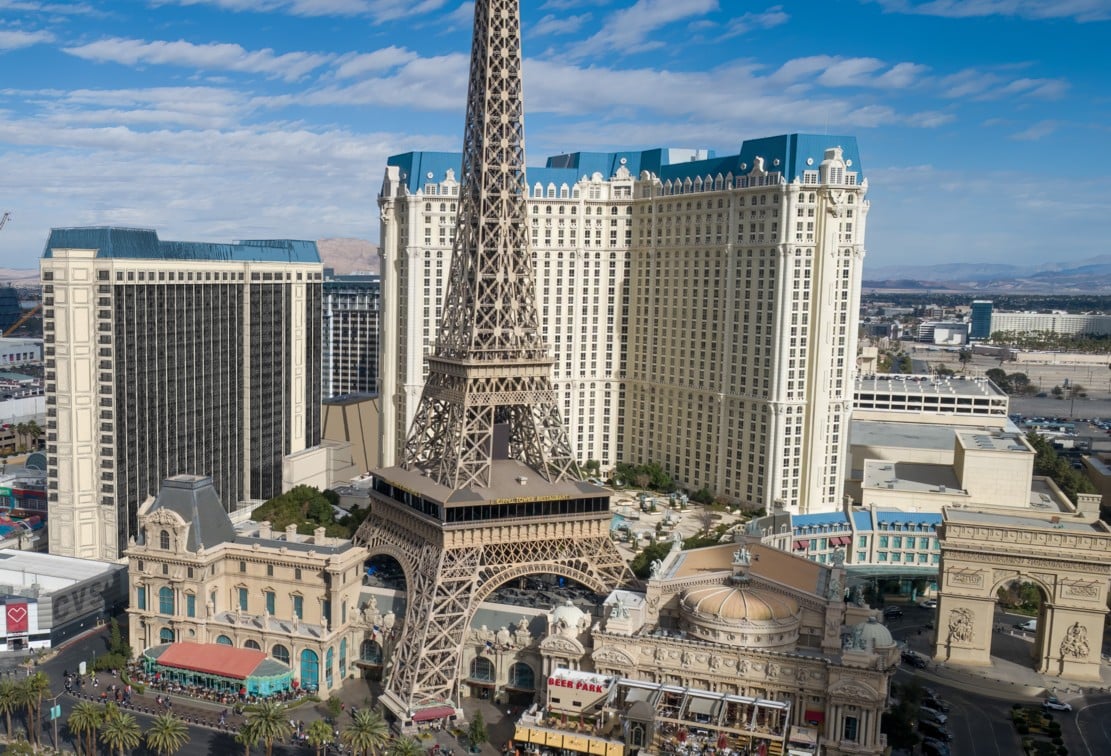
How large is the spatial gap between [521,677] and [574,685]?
42.8ft

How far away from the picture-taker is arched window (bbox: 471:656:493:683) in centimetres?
9706

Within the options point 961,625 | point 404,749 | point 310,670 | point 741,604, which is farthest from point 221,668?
point 961,625

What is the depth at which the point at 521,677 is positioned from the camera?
95938 millimetres

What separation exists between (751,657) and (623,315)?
10083 cm

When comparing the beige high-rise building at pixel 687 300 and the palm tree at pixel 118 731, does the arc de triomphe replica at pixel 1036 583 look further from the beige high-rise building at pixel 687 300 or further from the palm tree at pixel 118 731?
the palm tree at pixel 118 731

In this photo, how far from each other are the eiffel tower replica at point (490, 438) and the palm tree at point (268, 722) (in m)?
17.8

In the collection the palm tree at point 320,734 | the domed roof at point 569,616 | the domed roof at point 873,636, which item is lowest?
the palm tree at point 320,734

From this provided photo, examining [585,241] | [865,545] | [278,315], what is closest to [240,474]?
[278,315]

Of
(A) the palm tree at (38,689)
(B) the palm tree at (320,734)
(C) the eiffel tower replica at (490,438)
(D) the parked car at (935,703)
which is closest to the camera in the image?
(B) the palm tree at (320,734)

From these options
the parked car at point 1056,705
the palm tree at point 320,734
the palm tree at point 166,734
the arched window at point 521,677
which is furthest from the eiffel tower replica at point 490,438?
the parked car at point 1056,705

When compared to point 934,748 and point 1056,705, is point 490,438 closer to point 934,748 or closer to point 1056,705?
point 934,748

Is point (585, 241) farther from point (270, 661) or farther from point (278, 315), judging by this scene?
point (270, 661)

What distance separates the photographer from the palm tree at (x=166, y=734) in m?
77.4

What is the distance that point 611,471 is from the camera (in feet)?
590
